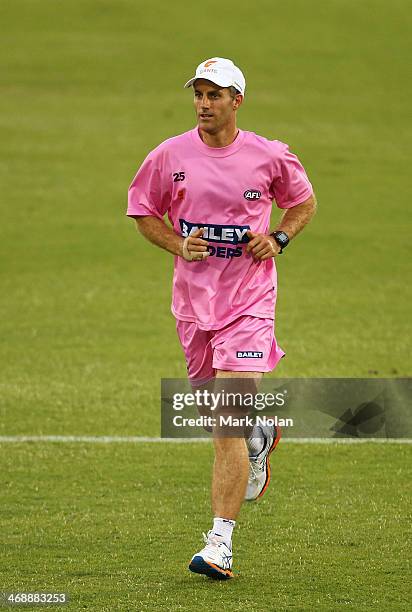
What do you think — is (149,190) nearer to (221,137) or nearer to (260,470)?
(221,137)

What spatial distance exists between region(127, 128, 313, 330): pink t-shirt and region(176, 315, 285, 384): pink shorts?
0.05 metres

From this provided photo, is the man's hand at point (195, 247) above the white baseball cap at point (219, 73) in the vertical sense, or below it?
below

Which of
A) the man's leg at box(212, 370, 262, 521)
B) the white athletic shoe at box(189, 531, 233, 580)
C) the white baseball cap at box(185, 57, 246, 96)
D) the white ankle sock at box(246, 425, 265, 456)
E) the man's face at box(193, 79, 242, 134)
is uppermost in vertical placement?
the white baseball cap at box(185, 57, 246, 96)

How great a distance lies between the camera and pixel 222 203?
7535 mm

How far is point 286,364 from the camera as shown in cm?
1253

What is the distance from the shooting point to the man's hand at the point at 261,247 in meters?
7.41

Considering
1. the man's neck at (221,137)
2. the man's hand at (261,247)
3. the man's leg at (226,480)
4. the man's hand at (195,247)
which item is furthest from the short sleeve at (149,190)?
the man's leg at (226,480)

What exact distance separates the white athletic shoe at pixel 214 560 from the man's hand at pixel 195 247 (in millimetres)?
1392

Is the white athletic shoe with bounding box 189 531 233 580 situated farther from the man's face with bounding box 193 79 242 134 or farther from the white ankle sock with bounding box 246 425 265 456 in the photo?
the man's face with bounding box 193 79 242 134

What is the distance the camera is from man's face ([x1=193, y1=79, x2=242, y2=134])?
295 inches

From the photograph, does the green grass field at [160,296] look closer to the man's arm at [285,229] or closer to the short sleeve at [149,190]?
the man's arm at [285,229]

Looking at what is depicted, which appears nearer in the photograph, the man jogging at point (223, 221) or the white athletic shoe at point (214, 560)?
the white athletic shoe at point (214, 560)

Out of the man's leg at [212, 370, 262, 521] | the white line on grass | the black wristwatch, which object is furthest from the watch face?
the white line on grass

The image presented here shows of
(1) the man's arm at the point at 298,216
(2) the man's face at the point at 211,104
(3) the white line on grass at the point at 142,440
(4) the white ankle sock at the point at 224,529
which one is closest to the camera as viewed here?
(4) the white ankle sock at the point at 224,529
